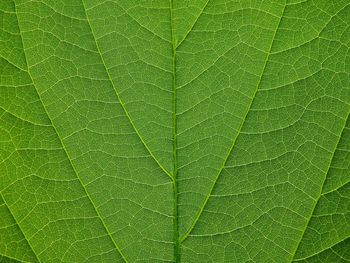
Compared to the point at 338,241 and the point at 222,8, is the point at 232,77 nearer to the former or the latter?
the point at 222,8

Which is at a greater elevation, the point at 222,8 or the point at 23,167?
the point at 222,8

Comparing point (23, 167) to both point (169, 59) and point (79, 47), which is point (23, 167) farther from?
point (169, 59)

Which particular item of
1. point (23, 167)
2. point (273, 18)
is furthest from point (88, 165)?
point (273, 18)

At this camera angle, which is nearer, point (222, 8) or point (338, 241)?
point (222, 8)

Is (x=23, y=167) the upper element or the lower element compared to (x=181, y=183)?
upper

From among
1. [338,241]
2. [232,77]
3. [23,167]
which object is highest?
[232,77]

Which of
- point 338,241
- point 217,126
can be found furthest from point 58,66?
point 338,241
